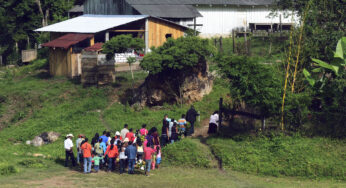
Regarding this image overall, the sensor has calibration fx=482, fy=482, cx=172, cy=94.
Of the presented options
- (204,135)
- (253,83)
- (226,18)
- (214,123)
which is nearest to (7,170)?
(204,135)

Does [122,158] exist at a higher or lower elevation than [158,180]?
higher

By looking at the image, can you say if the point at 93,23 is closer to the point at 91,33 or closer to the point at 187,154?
the point at 91,33

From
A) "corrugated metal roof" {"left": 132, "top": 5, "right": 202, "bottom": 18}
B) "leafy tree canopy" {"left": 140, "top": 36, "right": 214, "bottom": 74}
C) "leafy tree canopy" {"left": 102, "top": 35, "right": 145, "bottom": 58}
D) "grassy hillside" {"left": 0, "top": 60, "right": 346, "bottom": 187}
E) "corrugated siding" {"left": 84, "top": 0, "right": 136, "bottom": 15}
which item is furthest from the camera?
"corrugated siding" {"left": 84, "top": 0, "right": 136, "bottom": 15}

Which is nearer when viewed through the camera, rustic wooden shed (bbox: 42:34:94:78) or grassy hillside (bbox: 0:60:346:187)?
grassy hillside (bbox: 0:60:346:187)

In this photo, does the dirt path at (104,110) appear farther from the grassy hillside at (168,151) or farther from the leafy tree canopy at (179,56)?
the leafy tree canopy at (179,56)

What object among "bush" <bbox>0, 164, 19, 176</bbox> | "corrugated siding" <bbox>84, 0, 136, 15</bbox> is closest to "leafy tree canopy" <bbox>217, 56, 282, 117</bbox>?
"bush" <bbox>0, 164, 19, 176</bbox>

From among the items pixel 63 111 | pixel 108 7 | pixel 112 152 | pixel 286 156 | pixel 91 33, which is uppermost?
pixel 108 7

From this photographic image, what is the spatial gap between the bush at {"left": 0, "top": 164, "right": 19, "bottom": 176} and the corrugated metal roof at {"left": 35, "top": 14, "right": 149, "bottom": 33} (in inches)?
728

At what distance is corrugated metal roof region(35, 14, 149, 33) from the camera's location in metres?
36.8

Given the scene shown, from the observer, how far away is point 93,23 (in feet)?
130

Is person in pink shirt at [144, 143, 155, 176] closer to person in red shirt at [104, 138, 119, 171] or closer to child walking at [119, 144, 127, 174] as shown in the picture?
child walking at [119, 144, 127, 174]

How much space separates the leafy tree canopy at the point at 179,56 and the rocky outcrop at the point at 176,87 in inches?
21.2

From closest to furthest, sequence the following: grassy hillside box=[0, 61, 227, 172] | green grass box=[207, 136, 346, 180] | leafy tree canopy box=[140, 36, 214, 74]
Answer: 1. green grass box=[207, 136, 346, 180]
2. grassy hillside box=[0, 61, 227, 172]
3. leafy tree canopy box=[140, 36, 214, 74]

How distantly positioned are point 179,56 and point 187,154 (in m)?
8.10
